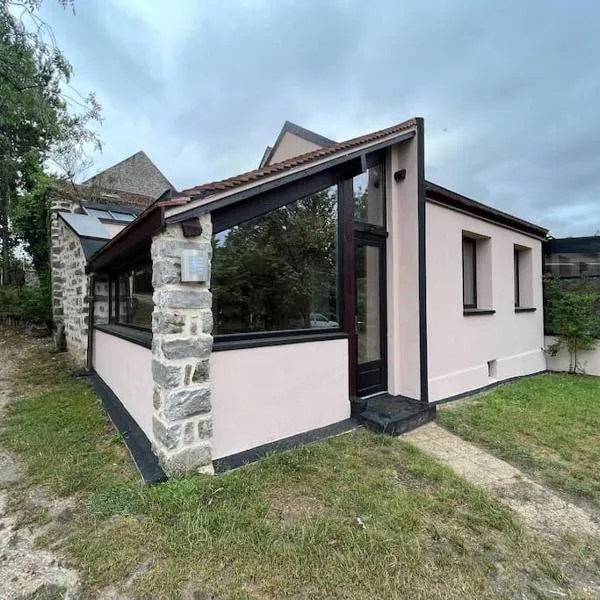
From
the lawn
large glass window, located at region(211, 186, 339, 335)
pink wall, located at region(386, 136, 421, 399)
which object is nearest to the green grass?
pink wall, located at region(386, 136, 421, 399)

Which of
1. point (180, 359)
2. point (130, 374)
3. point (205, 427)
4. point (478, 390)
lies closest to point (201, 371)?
point (180, 359)

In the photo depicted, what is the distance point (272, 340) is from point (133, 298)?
2.80 meters

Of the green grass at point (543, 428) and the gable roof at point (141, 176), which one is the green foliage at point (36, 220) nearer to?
the gable roof at point (141, 176)

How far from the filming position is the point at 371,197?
5.20m

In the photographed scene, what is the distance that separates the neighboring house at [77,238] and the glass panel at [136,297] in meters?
1.87

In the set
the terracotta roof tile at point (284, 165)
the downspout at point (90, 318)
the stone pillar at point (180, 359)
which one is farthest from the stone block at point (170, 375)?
the downspout at point (90, 318)

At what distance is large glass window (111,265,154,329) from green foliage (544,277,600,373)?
892 cm

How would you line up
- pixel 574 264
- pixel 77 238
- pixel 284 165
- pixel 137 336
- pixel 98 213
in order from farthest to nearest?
pixel 98 213 < pixel 574 264 < pixel 77 238 < pixel 137 336 < pixel 284 165

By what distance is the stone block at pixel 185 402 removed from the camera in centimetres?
287

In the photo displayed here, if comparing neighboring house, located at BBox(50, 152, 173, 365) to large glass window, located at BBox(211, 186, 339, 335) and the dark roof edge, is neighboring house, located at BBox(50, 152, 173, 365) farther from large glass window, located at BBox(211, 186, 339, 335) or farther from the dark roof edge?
the dark roof edge

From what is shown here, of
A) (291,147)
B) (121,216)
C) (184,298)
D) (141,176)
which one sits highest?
(141,176)

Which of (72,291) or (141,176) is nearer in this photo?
(72,291)

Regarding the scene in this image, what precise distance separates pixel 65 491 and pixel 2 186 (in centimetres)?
783

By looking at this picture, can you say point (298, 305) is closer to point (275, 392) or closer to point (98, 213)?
point (275, 392)
